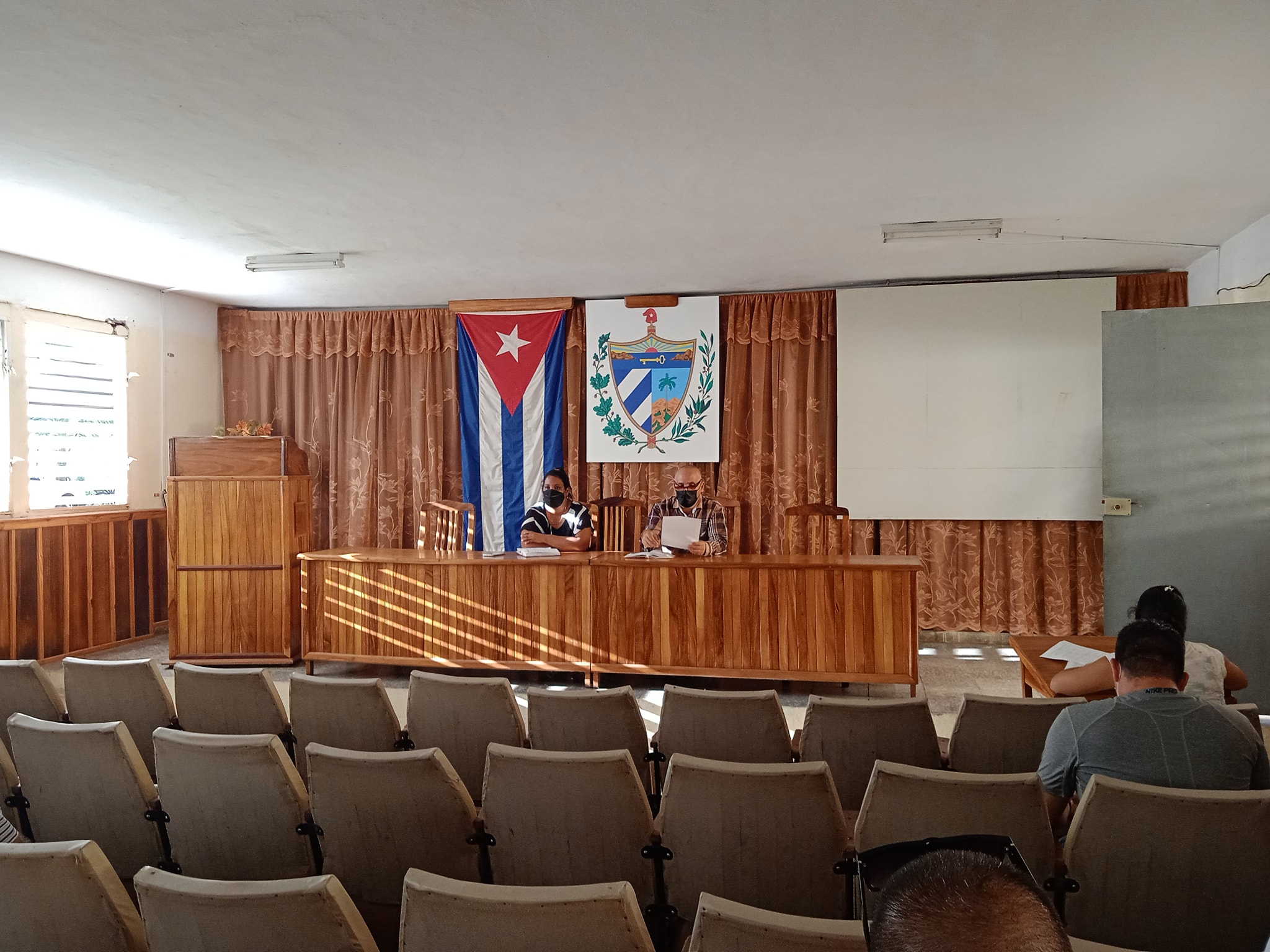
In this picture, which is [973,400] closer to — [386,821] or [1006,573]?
[1006,573]

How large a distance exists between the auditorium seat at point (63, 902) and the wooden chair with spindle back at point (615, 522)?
12.9 ft

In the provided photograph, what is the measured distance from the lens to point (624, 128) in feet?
11.1

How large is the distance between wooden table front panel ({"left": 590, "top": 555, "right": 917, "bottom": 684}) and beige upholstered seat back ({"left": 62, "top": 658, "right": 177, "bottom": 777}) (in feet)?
8.02

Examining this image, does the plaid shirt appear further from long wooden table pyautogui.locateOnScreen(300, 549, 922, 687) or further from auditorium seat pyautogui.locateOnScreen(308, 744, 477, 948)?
auditorium seat pyautogui.locateOnScreen(308, 744, 477, 948)

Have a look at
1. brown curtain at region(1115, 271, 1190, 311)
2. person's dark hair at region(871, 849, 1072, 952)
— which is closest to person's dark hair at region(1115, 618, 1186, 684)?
person's dark hair at region(871, 849, 1072, 952)

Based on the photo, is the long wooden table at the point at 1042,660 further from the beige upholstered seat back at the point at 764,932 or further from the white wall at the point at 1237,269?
the white wall at the point at 1237,269

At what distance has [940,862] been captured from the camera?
77cm

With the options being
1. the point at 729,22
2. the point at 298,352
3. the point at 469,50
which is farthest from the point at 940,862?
the point at 298,352

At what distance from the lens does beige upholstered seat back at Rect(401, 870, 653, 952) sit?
1187 mm

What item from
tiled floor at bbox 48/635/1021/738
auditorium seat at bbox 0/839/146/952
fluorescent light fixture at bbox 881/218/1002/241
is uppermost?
fluorescent light fixture at bbox 881/218/1002/241

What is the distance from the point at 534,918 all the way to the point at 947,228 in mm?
4512

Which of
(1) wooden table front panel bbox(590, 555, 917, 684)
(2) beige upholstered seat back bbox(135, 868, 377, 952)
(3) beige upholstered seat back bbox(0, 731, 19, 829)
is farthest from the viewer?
(1) wooden table front panel bbox(590, 555, 917, 684)

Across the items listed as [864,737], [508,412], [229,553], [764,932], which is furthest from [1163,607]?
[229,553]

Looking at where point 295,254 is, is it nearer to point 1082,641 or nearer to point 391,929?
point 391,929
